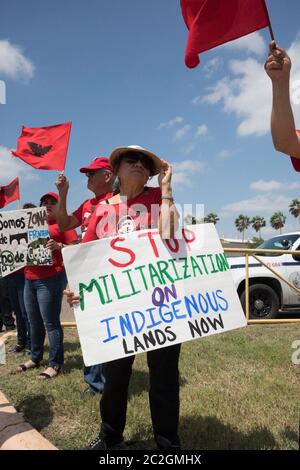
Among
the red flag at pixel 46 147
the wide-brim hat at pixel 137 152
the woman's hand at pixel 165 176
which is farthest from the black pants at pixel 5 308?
the woman's hand at pixel 165 176

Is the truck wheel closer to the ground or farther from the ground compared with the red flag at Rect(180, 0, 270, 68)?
closer to the ground

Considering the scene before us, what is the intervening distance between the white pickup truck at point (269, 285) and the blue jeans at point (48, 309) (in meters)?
4.56

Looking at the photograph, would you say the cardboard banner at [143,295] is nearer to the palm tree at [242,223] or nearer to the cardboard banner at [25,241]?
the cardboard banner at [25,241]

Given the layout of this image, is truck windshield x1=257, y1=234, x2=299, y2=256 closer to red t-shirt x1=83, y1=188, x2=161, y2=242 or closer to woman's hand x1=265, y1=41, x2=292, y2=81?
red t-shirt x1=83, y1=188, x2=161, y2=242

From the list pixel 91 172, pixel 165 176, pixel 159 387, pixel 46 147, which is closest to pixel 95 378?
pixel 159 387

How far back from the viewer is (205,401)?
3.48m

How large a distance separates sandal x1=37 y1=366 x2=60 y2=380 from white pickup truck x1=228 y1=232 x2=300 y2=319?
4.63 metres

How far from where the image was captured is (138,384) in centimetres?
405

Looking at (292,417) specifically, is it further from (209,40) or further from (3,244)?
(3,244)

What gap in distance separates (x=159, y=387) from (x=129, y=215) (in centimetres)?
107

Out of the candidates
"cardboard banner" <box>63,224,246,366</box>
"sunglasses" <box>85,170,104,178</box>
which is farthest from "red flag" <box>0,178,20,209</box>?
"cardboard banner" <box>63,224,246,366</box>

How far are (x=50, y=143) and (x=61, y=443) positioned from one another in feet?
9.46

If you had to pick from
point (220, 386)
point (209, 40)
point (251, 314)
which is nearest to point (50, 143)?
A: point (209, 40)

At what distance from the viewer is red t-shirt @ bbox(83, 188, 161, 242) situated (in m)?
2.47
